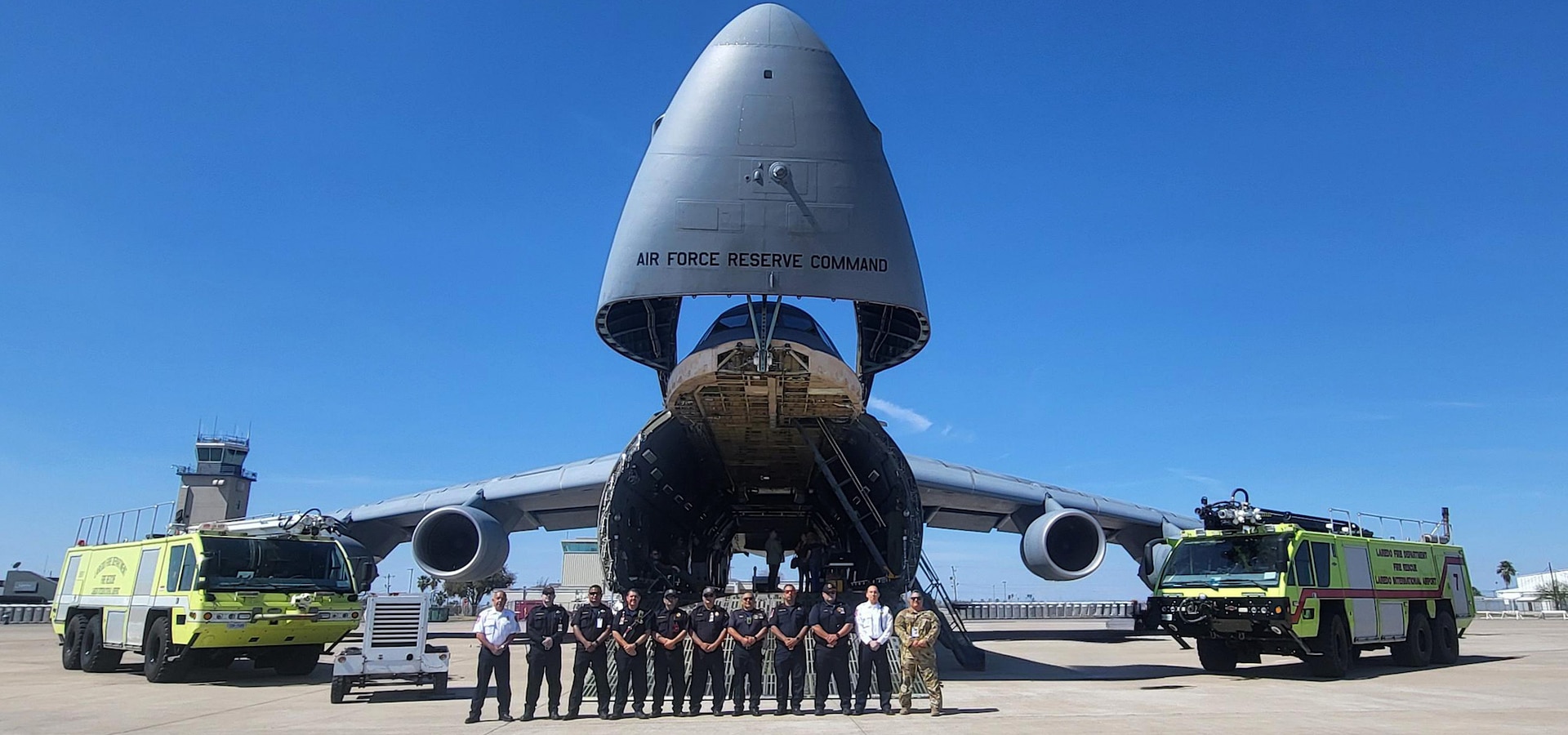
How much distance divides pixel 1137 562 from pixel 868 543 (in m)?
10.0

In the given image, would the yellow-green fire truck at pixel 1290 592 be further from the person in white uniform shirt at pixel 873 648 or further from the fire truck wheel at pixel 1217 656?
the person in white uniform shirt at pixel 873 648

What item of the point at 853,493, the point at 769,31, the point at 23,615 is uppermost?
the point at 769,31

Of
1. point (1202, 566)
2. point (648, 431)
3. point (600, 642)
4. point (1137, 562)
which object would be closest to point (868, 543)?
point (648, 431)

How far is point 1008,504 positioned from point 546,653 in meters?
10.7

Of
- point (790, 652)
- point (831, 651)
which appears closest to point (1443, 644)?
point (831, 651)

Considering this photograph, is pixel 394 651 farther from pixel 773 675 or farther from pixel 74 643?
pixel 74 643

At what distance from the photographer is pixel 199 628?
35.0 ft

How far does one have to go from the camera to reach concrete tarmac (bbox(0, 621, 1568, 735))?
7.65m

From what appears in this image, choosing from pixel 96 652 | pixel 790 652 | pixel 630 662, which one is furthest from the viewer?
pixel 96 652

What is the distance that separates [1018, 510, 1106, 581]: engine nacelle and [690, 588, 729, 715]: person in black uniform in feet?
21.7

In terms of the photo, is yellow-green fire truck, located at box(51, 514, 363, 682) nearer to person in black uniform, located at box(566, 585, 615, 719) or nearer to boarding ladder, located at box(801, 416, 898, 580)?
person in black uniform, located at box(566, 585, 615, 719)

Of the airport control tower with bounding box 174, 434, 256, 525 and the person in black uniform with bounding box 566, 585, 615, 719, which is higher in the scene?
the airport control tower with bounding box 174, 434, 256, 525

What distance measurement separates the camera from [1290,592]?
10984 millimetres

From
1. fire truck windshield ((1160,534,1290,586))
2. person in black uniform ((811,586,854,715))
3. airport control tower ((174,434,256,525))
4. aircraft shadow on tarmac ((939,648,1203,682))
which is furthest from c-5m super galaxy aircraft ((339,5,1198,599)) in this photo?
airport control tower ((174,434,256,525))
